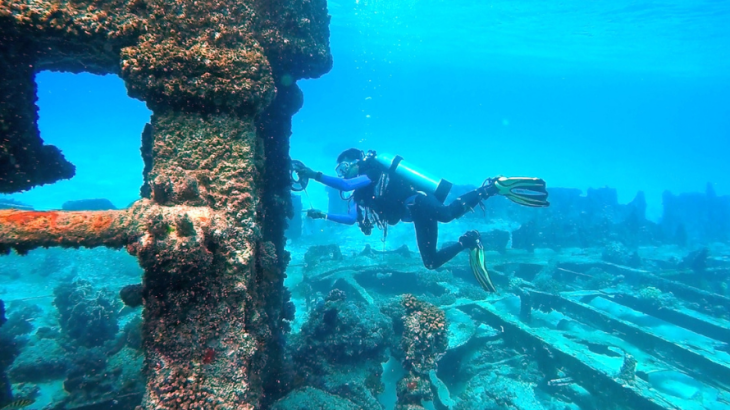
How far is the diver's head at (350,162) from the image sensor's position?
843cm

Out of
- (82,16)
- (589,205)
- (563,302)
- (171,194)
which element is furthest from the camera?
(589,205)

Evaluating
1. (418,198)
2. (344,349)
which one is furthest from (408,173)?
(344,349)

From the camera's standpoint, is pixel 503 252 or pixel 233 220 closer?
pixel 233 220

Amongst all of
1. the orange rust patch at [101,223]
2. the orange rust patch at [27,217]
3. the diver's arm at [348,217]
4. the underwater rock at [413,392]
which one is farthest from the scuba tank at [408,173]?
the orange rust patch at [27,217]

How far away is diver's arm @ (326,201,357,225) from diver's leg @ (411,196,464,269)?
1433 millimetres

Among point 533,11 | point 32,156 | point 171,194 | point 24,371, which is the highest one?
point 533,11

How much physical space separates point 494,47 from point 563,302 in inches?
2253

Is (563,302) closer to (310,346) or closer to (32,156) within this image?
(310,346)

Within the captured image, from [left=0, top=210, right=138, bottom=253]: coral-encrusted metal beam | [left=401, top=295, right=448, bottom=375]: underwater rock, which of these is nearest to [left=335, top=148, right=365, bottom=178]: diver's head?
[left=401, top=295, right=448, bottom=375]: underwater rock

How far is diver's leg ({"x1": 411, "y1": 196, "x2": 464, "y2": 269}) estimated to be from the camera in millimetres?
8227

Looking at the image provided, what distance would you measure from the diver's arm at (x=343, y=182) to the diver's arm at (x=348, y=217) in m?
0.93

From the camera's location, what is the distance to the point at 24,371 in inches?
242

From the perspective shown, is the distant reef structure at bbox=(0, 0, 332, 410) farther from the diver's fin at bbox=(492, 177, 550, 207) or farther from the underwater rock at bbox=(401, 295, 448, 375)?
the diver's fin at bbox=(492, 177, 550, 207)

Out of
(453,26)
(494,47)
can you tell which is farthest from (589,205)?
(494,47)
